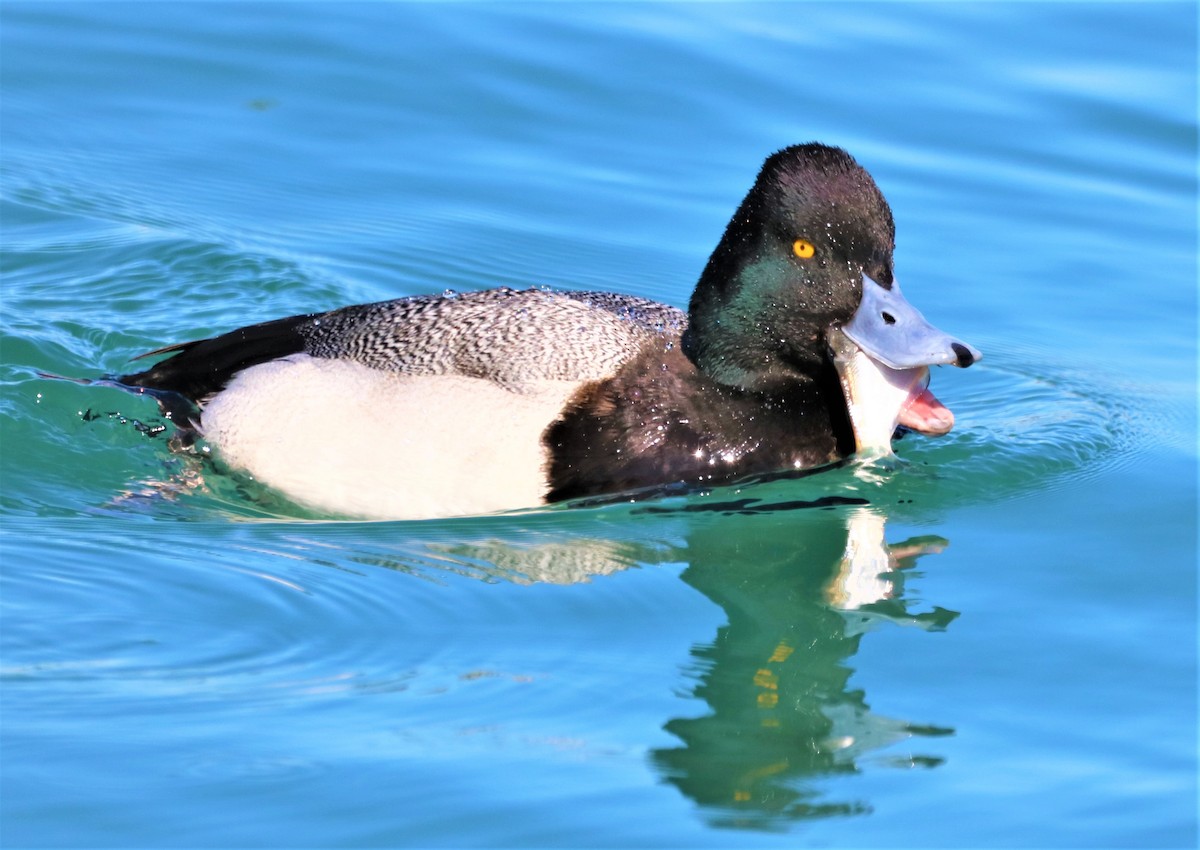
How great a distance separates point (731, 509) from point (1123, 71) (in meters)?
7.71

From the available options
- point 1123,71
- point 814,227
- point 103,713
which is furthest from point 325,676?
point 1123,71

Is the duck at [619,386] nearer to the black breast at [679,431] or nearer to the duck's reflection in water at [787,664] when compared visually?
the black breast at [679,431]

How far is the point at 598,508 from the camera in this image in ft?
23.7

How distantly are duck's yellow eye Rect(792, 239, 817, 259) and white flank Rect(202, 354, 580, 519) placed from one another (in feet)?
3.56

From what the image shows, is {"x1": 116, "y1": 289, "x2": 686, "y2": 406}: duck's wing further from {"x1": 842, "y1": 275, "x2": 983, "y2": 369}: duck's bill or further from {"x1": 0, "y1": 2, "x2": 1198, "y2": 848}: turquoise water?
{"x1": 842, "y1": 275, "x2": 983, "y2": 369}: duck's bill

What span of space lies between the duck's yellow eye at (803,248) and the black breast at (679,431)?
555 mm

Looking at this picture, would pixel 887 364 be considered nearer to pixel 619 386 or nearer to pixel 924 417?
pixel 924 417

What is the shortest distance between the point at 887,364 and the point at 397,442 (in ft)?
6.73

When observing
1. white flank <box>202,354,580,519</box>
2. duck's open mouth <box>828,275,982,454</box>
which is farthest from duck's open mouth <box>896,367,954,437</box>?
white flank <box>202,354,580,519</box>

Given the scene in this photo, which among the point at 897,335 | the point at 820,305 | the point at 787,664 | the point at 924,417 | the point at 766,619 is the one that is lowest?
the point at 787,664

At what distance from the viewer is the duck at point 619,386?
283 inches

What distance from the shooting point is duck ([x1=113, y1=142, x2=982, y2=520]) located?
23.6 ft

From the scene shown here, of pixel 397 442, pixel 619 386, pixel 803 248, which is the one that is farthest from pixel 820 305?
pixel 397 442

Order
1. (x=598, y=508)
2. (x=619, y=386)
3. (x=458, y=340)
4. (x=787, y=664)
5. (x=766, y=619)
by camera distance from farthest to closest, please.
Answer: (x=458, y=340) < (x=619, y=386) < (x=598, y=508) < (x=766, y=619) < (x=787, y=664)
